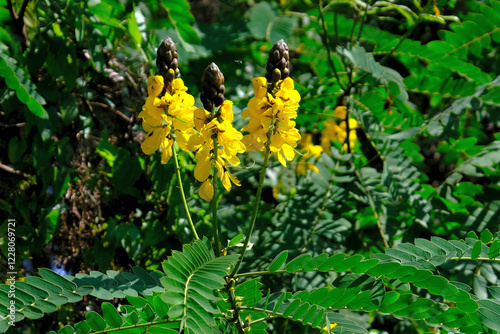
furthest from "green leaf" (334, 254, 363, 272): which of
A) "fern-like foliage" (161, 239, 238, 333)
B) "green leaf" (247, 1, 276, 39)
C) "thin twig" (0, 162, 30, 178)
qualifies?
"green leaf" (247, 1, 276, 39)

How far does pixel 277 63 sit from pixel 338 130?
1.17 metres

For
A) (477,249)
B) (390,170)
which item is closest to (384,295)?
(477,249)

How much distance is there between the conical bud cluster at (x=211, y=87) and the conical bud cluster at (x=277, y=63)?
0.10 meters

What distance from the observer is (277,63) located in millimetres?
1079

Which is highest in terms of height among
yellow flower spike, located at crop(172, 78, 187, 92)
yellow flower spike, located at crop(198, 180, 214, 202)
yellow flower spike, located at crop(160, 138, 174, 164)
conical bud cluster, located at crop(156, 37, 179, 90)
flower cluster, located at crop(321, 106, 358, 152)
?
conical bud cluster, located at crop(156, 37, 179, 90)

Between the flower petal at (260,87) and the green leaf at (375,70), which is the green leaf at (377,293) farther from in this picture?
the green leaf at (375,70)

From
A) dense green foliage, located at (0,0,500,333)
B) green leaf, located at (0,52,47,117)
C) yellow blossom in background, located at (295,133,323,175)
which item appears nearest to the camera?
green leaf, located at (0,52,47,117)

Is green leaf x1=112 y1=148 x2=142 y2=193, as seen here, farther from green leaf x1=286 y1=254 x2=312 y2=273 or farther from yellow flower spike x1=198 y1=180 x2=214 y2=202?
green leaf x1=286 y1=254 x2=312 y2=273

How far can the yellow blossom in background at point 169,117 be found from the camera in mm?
1122

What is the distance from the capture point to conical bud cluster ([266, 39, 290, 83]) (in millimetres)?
1068

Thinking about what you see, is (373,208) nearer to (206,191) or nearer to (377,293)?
(377,293)

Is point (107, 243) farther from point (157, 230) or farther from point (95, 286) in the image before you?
point (95, 286)

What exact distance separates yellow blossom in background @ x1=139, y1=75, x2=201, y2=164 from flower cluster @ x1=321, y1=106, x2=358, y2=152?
3.27 ft

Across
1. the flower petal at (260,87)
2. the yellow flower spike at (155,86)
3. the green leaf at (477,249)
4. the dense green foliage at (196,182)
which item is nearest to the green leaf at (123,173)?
the dense green foliage at (196,182)
